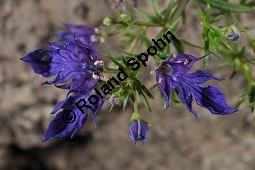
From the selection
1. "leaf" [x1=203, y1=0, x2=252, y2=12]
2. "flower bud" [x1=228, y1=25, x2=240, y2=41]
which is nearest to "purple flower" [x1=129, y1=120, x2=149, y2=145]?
"flower bud" [x1=228, y1=25, x2=240, y2=41]

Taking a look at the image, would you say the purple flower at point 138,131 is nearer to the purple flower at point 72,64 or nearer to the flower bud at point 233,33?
the purple flower at point 72,64

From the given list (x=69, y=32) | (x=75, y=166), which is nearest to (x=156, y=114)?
(x=75, y=166)

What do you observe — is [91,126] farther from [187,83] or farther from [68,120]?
[187,83]

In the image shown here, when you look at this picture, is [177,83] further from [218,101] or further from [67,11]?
[67,11]

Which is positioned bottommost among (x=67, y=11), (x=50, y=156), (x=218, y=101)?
(x=50, y=156)

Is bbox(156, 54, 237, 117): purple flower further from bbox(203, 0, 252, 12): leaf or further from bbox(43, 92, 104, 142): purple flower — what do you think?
bbox(203, 0, 252, 12): leaf

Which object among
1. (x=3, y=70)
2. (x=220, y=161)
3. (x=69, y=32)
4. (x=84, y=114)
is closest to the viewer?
(x=84, y=114)

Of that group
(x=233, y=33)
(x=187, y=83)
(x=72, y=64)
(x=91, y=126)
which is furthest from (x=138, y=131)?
(x=91, y=126)
